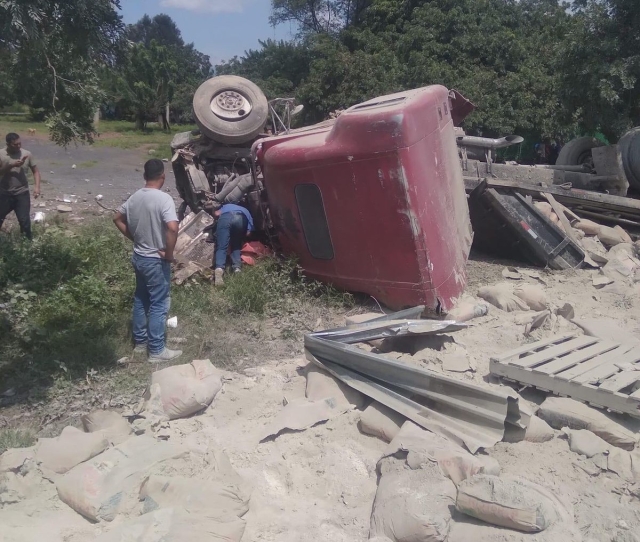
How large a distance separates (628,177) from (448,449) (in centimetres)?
841

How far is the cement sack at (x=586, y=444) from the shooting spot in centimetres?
376

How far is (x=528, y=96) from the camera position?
18.2 metres

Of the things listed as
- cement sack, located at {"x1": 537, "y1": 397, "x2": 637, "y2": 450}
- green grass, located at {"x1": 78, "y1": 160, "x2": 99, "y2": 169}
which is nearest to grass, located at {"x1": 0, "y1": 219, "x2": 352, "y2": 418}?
cement sack, located at {"x1": 537, "y1": 397, "x2": 637, "y2": 450}

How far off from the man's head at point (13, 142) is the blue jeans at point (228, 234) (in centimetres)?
289

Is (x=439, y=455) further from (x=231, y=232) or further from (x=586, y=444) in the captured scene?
(x=231, y=232)

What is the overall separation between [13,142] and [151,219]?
12.8 feet

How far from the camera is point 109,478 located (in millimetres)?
3365

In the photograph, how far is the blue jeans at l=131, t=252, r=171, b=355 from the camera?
16.9 feet

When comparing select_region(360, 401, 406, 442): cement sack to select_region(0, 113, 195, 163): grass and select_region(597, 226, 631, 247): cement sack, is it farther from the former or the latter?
select_region(0, 113, 195, 163): grass

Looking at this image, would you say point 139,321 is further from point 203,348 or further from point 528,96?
point 528,96

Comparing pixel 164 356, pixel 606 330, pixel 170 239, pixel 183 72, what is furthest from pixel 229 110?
pixel 183 72

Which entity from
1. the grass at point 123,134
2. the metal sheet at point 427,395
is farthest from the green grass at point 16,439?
the grass at point 123,134

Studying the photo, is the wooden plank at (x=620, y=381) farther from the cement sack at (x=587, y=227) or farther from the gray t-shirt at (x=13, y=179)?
the gray t-shirt at (x=13, y=179)

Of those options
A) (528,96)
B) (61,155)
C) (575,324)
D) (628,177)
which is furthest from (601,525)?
(61,155)
